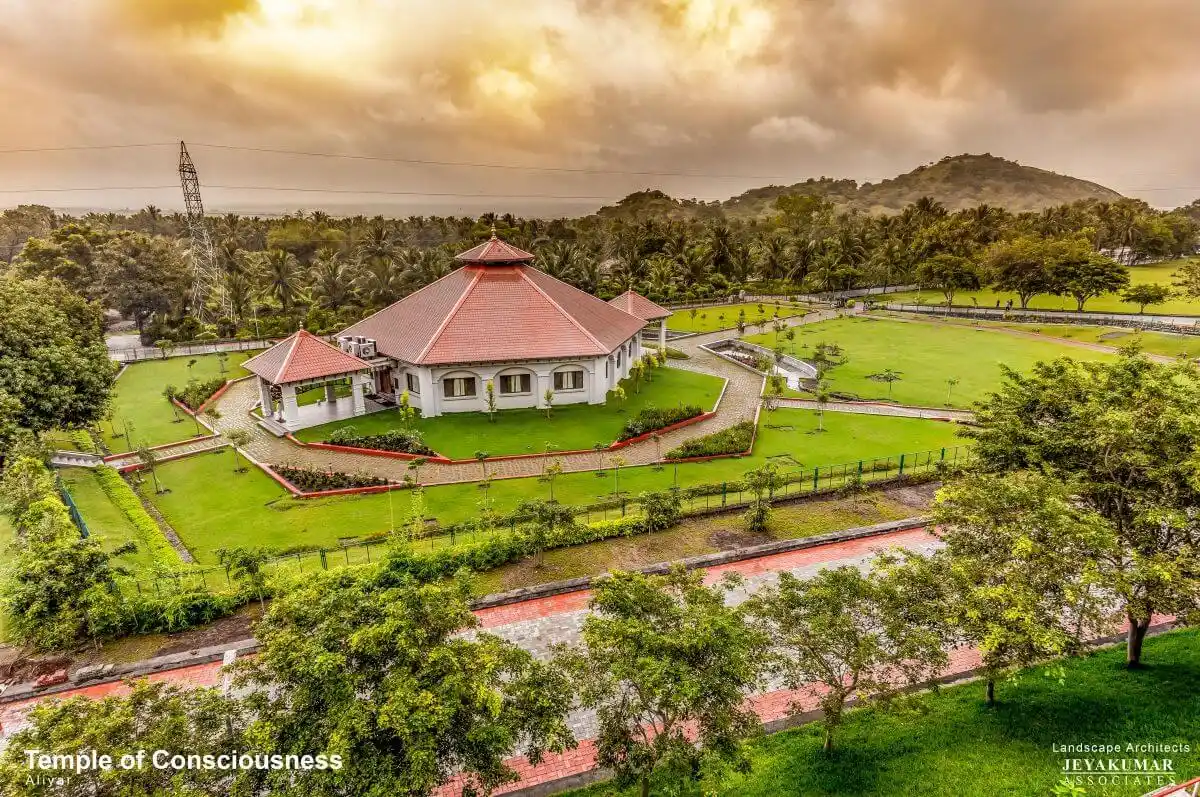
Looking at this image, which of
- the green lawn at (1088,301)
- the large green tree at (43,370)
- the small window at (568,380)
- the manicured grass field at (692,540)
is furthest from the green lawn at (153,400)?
the green lawn at (1088,301)

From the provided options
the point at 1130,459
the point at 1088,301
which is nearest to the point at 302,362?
the point at 1130,459

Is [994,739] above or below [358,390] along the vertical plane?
below

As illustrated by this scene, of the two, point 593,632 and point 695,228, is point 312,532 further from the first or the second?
point 695,228

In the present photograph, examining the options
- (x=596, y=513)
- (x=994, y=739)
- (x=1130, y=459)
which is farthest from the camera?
(x=596, y=513)

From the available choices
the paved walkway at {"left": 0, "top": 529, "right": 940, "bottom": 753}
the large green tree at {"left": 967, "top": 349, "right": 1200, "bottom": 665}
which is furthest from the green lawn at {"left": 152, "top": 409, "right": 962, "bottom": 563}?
the large green tree at {"left": 967, "top": 349, "right": 1200, "bottom": 665}

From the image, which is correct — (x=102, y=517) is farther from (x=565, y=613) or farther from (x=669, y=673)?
(x=669, y=673)

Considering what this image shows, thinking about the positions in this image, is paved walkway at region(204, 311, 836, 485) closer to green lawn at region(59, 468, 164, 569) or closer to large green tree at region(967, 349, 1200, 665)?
green lawn at region(59, 468, 164, 569)
